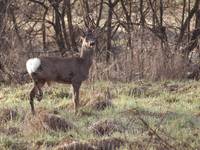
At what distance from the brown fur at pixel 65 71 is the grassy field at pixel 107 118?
0.25 meters

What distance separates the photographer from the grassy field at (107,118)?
7191mm

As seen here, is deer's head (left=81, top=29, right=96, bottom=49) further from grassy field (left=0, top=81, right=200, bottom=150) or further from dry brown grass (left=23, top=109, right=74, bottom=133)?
dry brown grass (left=23, top=109, right=74, bottom=133)

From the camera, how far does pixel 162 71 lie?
13.3m

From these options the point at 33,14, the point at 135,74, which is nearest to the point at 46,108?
the point at 135,74

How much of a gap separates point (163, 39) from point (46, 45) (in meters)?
4.12

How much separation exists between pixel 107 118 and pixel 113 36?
8398mm

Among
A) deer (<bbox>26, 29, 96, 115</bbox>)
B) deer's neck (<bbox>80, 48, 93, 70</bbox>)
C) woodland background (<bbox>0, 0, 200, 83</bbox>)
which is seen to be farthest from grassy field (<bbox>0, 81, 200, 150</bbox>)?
woodland background (<bbox>0, 0, 200, 83</bbox>)

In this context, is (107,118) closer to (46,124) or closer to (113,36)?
(46,124)

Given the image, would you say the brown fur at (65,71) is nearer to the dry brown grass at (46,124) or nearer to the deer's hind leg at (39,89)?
the deer's hind leg at (39,89)

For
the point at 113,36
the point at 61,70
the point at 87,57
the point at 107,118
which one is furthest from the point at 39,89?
the point at 113,36

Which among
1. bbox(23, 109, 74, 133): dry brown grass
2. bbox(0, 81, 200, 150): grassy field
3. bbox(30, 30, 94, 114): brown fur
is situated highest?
bbox(30, 30, 94, 114): brown fur

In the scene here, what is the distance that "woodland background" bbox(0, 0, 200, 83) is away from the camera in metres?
13.4

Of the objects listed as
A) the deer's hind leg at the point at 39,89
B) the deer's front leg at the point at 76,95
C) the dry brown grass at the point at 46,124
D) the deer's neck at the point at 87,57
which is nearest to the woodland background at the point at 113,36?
the deer's neck at the point at 87,57

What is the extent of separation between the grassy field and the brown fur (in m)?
0.25
